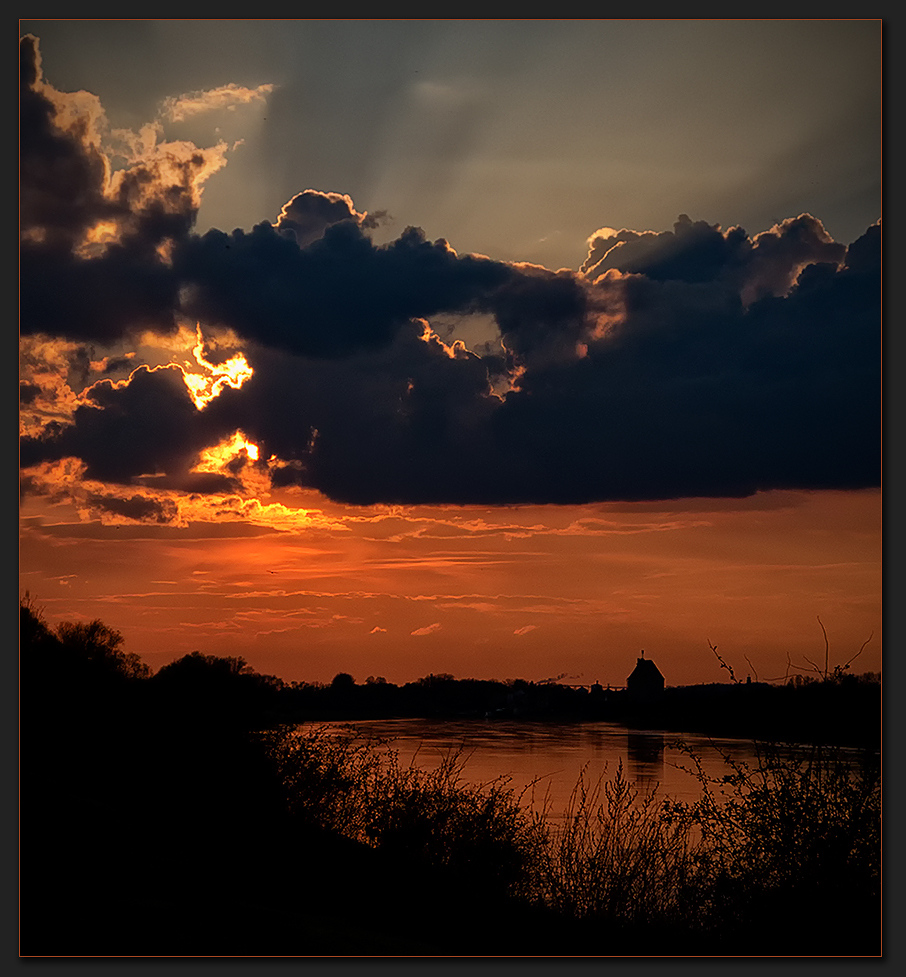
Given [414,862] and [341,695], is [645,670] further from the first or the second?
[414,862]

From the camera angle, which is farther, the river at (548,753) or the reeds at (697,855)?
the river at (548,753)

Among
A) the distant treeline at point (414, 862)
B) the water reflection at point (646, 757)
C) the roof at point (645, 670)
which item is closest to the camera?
the distant treeline at point (414, 862)

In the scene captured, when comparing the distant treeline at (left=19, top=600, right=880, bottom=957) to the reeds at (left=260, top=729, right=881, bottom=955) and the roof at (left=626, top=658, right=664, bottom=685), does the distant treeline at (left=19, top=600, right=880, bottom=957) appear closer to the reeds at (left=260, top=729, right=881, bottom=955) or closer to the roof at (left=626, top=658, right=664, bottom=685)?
the reeds at (left=260, top=729, right=881, bottom=955)

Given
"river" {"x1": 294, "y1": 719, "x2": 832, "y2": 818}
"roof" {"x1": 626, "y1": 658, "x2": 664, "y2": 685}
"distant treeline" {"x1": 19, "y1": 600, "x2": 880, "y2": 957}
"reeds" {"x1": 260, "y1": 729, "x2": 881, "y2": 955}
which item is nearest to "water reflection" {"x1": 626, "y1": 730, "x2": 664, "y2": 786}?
"river" {"x1": 294, "y1": 719, "x2": 832, "y2": 818}

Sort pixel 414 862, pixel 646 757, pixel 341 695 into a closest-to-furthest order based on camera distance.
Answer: pixel 414 862
pixel 341 695
pixel 646 757

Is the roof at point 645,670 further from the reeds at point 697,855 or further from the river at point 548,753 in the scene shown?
the reeds at point 697,855

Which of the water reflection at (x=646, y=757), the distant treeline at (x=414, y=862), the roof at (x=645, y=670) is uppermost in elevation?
the roof at (x=645, y=670)

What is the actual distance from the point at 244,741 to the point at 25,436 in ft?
16.5

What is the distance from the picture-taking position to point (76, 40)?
25.4ft

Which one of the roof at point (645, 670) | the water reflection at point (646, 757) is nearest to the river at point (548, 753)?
the water reflection at point (646, 757)

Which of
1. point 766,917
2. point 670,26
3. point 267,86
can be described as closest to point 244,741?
point 766,917

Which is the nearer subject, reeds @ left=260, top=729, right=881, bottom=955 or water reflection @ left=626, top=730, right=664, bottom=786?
reeds @ left=260, top=729, right=881, bottom=955

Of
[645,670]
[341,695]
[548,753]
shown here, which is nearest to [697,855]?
[341,695]

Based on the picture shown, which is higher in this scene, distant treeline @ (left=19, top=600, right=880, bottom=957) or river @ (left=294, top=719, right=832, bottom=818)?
distant treeline @ (left=19, top=600, right=880, bottom=957)
